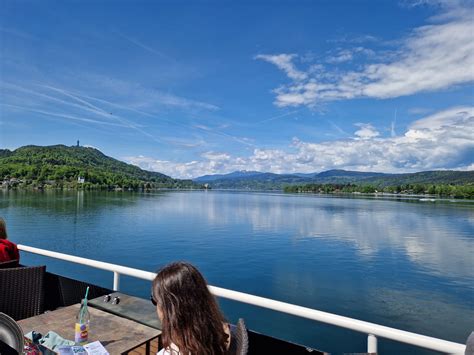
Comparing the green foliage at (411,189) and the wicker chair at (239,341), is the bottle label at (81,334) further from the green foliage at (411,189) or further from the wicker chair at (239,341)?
the green foliage at (411,189)

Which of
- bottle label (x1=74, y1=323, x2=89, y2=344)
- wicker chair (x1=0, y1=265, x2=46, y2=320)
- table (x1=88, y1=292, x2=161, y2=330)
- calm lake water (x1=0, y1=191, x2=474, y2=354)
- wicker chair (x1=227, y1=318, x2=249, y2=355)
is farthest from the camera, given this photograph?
calm lake water (x1=0, y1=191, x2=474, y2=354)

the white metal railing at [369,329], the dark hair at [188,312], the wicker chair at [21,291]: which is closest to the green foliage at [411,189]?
the white metal railing at [369,329]

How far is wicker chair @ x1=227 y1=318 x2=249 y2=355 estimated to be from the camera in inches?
46.6

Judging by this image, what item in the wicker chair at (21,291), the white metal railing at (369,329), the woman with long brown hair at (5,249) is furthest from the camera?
the woman with long brown hair at (5,249)

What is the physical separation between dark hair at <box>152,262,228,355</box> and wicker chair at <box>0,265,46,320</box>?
1.79 metres

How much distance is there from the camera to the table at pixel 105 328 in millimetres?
1910

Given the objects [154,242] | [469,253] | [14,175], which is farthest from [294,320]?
[14,175]

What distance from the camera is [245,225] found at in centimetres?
3272

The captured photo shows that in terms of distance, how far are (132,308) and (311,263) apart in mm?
17458

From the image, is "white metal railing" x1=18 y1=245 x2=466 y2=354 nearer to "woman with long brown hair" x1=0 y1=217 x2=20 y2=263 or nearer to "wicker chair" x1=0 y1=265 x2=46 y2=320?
"wicker chair" x1=0 y1=265 x2=46 y2=320

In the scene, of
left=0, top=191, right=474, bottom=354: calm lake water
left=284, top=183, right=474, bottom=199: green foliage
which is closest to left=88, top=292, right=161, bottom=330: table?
left=0, top=191, right=474, bottom=354: calm lake water

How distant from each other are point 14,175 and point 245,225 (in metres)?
91.4

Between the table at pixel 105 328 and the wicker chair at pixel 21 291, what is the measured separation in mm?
322

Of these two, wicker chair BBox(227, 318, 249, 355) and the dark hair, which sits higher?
the dark hair
